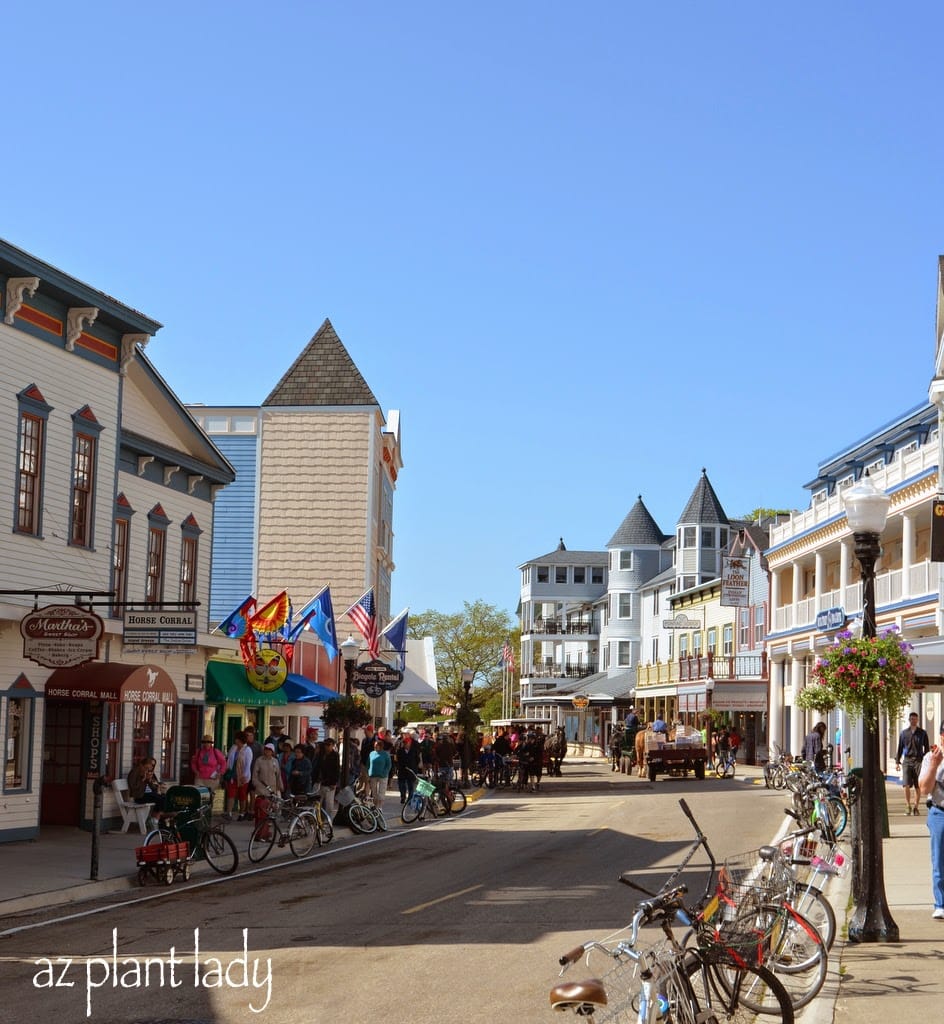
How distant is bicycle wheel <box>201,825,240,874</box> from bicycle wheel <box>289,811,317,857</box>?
198 centimetres

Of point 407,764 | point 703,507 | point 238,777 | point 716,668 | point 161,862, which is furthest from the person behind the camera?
point 703,507

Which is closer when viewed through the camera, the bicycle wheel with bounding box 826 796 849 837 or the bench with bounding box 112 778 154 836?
the bicycle wheel with bounding box 826 796 849 837

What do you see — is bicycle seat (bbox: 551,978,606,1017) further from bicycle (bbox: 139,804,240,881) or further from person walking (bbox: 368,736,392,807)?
person walking (bbox: 368,736,392,807)

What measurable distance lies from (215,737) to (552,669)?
7458cm

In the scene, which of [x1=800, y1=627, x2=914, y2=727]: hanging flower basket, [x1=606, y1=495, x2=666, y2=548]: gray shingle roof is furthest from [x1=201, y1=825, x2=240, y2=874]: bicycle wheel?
[x1=606, y1=495, x2=666, y2=548]: gray shingle roof

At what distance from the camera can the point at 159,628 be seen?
2344 cm

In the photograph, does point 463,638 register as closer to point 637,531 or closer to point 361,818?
point 637,531

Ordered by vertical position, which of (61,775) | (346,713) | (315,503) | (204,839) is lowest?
(204,839)

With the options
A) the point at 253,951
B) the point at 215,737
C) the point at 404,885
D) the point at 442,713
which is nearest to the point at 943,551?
the point at 215,737

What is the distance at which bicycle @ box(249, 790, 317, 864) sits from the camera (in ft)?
71.3

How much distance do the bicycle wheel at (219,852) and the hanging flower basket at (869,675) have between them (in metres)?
9.87

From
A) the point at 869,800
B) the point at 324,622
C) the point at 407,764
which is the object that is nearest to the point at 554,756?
the point at 324,622

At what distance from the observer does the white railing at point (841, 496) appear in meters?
41.2

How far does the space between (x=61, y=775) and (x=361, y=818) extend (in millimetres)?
5465
